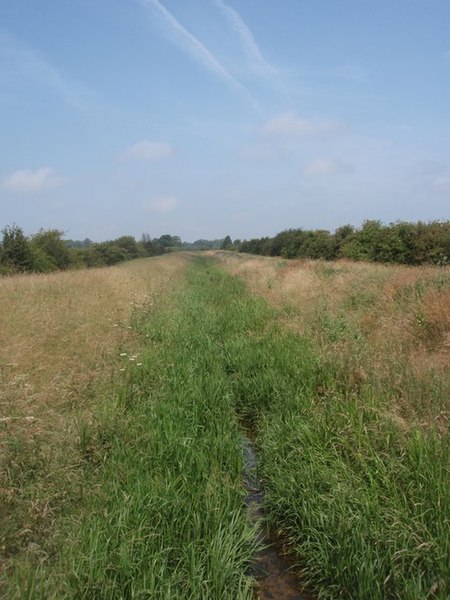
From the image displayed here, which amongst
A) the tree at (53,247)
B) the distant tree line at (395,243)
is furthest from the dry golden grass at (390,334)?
the tree at (53,247)

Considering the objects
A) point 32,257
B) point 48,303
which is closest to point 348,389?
point 48,303

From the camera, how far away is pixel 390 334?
713cm

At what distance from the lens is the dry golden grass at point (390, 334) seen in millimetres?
4547

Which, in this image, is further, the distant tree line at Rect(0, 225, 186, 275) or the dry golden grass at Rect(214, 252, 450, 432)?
the distant tree line at Rect(0, 225, 186, 275)

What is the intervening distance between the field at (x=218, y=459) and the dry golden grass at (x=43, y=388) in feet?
0.07

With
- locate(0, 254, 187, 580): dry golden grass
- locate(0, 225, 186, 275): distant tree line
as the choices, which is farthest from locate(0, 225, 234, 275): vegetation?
locate(0, 254, 187, 580): dry golden grass

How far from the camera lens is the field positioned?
2697 millimetres

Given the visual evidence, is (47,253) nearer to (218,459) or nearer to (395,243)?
(395,243)

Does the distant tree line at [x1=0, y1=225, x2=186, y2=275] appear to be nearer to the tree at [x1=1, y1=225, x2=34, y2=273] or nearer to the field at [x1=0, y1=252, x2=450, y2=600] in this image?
the tree at [x1=1, y1=225, x2=34, y2=273]

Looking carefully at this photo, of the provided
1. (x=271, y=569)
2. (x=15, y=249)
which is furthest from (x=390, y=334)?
(x=15, y=249)

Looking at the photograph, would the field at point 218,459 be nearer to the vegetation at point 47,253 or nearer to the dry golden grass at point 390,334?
the dry golden grass at point 390,334

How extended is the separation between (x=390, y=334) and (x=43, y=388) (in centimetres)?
569

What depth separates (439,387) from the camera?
178 inches

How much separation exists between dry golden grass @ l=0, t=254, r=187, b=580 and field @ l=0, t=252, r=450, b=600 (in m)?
0.02
